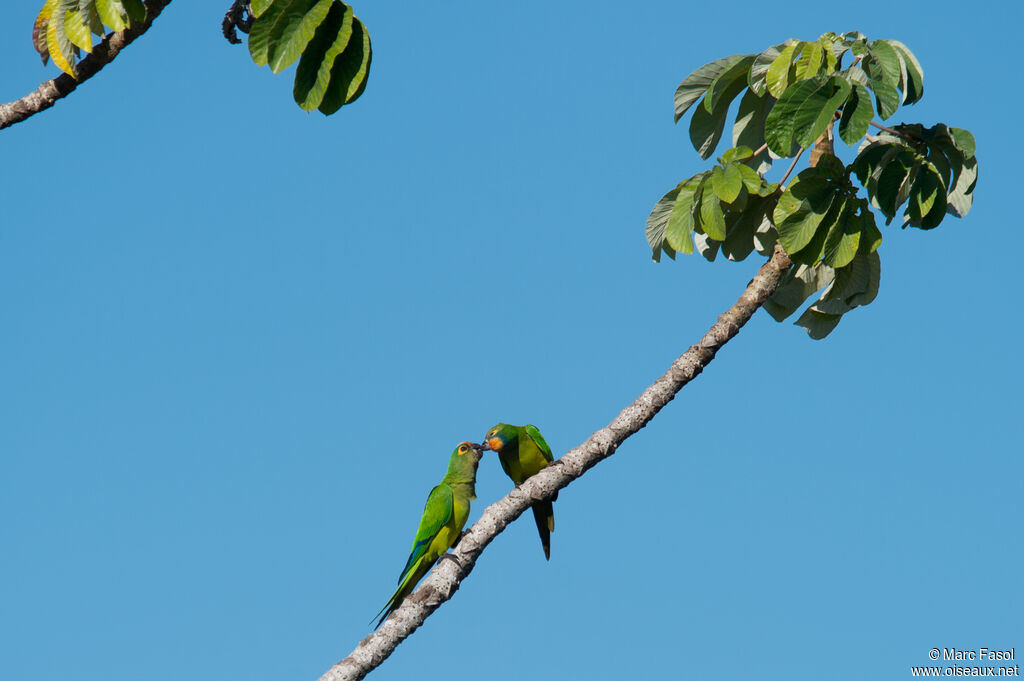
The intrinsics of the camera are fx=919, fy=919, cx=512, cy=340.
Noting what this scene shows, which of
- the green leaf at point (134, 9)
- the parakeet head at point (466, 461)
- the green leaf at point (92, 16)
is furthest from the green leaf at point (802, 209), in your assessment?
the green leaf at point (92, 16)

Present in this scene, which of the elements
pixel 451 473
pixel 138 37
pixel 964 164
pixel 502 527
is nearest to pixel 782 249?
pixel 964 164

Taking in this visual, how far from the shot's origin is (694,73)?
7812mm

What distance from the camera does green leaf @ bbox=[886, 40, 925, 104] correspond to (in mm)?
6934

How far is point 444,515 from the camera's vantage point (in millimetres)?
8656

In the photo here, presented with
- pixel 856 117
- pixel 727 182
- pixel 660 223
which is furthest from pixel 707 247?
pixel 856 117

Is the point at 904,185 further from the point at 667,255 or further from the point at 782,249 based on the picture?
the point at 667,255

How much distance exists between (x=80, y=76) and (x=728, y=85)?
508cm

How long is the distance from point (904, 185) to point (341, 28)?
15.3 ft

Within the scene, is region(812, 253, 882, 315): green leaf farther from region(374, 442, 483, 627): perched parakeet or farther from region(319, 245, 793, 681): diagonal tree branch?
region(374, 442, 483, 627): perched parakeet

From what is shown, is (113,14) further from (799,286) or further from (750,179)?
(799,286)

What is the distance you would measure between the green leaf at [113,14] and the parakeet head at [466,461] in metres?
5.04

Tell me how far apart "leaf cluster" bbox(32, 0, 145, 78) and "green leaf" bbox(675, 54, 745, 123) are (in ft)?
14.4

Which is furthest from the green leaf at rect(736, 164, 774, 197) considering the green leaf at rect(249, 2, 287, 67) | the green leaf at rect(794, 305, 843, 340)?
the green leaf at rect(249, 2, 287, 67)

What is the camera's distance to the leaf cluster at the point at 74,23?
5.30 m
